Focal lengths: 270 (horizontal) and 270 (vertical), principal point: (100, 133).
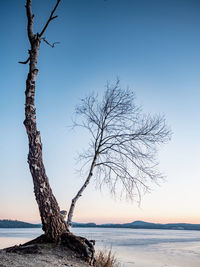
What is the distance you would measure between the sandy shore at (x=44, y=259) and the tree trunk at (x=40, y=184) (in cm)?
54

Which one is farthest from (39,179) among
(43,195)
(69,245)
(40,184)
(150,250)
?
(150,250)

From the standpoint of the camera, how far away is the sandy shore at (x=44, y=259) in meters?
4.96

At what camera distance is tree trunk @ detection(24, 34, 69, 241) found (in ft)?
21.5

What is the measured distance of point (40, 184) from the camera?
6.66 m

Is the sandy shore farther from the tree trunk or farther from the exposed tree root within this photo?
the tree trunk

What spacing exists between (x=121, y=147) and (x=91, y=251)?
3627mm

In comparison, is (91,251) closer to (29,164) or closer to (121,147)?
(29,164)

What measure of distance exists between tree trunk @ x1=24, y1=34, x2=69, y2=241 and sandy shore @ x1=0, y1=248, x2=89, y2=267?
540 mm

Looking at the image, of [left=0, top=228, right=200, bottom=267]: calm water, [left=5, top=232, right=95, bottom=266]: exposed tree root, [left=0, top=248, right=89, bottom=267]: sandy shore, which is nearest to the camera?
[left=0, top=248, right=89, bottom=267]: sandy shore

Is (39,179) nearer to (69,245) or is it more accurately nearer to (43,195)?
(43,195)

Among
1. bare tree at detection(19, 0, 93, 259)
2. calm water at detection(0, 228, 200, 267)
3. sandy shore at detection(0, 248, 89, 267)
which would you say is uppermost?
bare tree at detection(19, 0, 93, 259)

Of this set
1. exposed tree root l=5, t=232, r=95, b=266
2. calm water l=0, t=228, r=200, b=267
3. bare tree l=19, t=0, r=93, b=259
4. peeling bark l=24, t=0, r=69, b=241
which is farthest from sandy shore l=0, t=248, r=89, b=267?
calm water l=0, t=228, r=200, b=267

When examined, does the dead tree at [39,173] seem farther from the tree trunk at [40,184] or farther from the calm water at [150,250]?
the calm water at [150,250]

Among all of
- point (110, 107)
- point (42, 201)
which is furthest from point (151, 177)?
point (42, 201)
